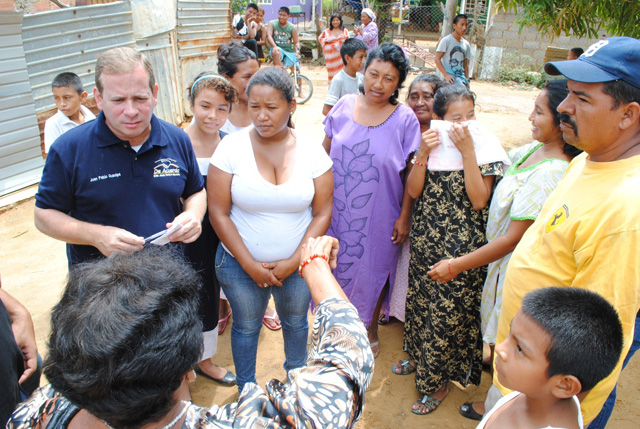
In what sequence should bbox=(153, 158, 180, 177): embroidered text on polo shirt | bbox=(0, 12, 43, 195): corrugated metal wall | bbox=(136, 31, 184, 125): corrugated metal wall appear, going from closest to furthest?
bbox=(153, 158, 180, 177): embroidered text on polo shirt
bbox=(0, 12, 43, 195): corrugated metal wall
bbox=(136, 31, 184, 125): corrugated metal wall

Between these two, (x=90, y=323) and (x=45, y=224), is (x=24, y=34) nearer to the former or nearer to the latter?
(x=45, y=224)

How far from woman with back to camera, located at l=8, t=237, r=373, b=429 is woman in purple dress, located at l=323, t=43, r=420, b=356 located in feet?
5.65

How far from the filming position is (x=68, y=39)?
580 centimetres

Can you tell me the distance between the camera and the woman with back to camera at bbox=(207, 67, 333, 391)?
89.5 inches

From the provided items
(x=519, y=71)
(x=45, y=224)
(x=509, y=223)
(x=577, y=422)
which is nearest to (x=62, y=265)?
(x=45, y=224)

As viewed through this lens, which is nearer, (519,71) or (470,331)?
(470,331)

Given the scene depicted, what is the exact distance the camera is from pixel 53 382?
977 mm

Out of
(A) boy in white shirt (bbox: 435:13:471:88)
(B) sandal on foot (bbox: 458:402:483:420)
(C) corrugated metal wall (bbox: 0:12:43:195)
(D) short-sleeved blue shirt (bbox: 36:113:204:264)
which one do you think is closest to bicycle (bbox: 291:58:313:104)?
(A) boy in white shirt (bbox: 435:13:471:88)

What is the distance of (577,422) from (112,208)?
79.3 inches

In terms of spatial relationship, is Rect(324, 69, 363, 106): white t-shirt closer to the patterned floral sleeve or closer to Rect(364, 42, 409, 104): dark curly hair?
Rect(364, 42, 409, 104): dark curly hair

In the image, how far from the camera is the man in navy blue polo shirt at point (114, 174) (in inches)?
75.1

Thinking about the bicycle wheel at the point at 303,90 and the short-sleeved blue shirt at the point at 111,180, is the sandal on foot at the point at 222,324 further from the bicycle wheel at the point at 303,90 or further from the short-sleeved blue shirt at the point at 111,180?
the bicycle wheel at the point at 303,90

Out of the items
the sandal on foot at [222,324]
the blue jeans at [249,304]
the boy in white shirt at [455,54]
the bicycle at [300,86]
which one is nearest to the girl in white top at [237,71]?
the blue jeans at [249,304]

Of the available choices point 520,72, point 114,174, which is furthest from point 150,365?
point 520,72
